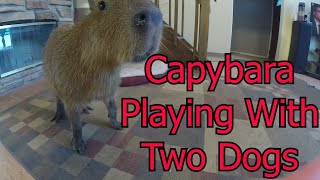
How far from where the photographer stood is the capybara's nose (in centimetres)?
34

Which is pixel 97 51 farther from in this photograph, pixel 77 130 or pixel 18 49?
pixel 18 49

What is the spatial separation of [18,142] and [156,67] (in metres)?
0.42

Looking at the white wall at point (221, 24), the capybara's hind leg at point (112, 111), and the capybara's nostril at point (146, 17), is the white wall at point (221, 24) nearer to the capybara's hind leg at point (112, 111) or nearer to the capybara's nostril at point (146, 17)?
the capybara's hind leg at point (112, 111)

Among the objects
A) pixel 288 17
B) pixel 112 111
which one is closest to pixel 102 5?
pixel 112 111

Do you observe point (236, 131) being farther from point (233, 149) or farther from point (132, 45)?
point (132, 45)

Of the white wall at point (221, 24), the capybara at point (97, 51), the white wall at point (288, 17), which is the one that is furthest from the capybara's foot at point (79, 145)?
the white wall at point (221, 24)

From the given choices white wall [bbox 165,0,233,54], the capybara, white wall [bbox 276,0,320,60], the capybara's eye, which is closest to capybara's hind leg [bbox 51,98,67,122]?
the capybara

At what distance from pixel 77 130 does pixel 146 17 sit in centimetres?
26

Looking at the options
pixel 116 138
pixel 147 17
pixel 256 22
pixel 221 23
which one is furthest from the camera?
pixel 221 23

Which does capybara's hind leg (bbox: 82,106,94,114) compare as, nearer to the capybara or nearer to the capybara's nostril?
the capybara

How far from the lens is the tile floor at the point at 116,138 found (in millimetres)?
368

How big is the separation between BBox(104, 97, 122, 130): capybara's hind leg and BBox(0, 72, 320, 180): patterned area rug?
13 millimetres

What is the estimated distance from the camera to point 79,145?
410 mm

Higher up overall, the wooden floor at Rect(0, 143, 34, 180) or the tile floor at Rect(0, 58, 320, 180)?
the tile floor at Rect(0, 58, 320, 180)
